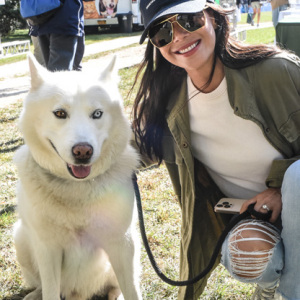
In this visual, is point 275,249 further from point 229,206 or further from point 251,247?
point 229,206

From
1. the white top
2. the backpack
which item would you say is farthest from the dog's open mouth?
the backpack

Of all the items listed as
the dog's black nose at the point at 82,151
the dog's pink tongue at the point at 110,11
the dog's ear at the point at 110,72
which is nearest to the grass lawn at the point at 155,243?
the dog's ear at the point at 110,72

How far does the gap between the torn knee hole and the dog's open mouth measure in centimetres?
74

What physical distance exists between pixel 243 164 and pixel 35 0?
2949mm

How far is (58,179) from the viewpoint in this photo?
84.4 inches

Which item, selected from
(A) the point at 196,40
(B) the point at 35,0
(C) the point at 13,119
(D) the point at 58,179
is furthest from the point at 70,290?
(C) the point at 13,119

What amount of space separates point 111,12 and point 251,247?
18.6 metres

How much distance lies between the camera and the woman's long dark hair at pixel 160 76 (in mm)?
2027

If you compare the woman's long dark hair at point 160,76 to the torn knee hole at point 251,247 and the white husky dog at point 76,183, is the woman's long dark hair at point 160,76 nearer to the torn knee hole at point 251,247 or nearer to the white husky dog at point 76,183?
the white husky dog at point 76,183

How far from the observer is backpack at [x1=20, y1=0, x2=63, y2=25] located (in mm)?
4062

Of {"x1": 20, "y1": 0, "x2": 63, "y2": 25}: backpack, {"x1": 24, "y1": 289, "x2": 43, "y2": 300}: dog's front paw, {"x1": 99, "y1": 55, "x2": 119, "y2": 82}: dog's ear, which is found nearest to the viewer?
{"x1": 99, "y1": 55, "x2": 119, "y2": 82}: dog's ear

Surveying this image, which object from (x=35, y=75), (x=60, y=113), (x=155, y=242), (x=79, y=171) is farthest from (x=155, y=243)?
(x=35, y=75)

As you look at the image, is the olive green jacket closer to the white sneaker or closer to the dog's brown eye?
the white sneaker

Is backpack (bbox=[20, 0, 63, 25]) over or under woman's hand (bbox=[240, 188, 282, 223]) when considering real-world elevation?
over
